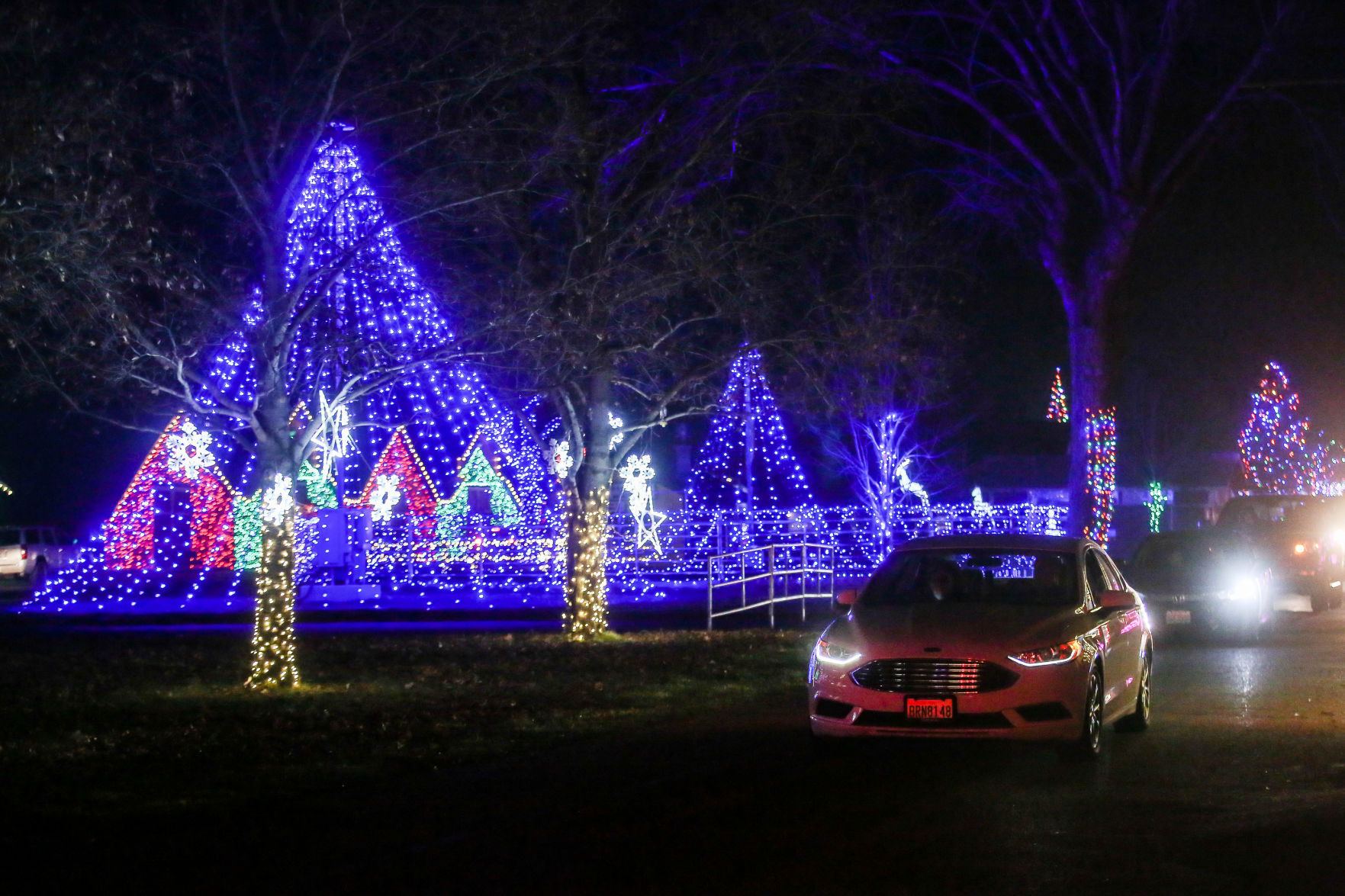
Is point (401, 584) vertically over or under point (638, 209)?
under

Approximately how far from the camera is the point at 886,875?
757cm

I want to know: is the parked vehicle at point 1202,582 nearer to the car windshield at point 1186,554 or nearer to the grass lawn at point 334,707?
the car windshield at point 1186,554

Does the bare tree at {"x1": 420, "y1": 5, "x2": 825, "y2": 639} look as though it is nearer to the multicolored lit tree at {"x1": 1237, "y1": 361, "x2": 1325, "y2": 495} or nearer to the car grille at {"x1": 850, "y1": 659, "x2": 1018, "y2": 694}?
the car grille at {"x1": 850, "y1": 659, "x2": 1018, "y2": 694}

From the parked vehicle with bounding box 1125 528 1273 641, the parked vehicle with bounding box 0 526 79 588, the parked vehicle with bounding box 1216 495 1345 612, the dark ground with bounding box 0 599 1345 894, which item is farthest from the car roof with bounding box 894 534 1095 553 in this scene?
the parked vehicle with bounding box 0 526 79 588

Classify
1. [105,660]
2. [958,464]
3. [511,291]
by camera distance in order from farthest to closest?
[958,464] → [105,660] → [511,291]

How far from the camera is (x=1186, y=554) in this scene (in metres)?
22.0

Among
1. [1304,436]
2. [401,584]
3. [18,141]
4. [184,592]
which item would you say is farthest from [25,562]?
[1304,436]

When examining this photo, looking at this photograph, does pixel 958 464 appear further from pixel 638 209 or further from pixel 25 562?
pixel 638 209

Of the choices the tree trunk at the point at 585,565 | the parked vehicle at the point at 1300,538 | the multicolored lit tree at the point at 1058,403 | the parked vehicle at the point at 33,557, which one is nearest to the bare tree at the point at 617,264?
the tree trunk at the point at 585,565

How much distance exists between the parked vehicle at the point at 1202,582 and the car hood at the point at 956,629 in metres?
10.4

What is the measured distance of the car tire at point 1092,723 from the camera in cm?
1077

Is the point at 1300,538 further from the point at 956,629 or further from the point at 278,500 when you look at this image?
the point at 278,500

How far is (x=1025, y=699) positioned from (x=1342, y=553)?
739 inches

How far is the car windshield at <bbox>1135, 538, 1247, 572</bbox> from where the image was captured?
856 inches
